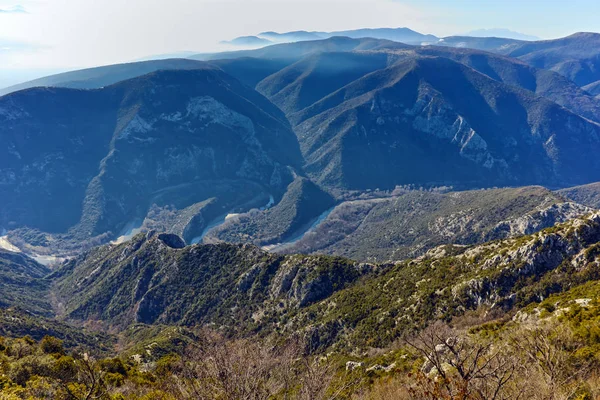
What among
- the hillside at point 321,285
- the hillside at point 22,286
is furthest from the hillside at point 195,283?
the hillside at point 22,286

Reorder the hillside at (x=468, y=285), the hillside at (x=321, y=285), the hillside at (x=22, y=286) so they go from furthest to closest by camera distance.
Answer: the hillside at (x=22, y=286) < the hillside at (x=321, y=285) < the hillside at (x=468, y=285)

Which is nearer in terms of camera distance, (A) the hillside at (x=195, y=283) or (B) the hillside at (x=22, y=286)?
(A) the hillside at (x=195, y=283)

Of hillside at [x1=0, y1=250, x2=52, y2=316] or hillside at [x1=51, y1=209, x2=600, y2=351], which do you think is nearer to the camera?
hillside at [x1=51, y1=209, x2=600, y2=351]

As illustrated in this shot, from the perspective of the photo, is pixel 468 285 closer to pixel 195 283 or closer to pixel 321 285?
pixel 321 285

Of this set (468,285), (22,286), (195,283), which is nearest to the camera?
(468,285)

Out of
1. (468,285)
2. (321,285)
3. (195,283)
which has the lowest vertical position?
(195,283)

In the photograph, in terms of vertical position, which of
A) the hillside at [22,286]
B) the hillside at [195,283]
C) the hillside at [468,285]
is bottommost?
the hillside at [22,286]

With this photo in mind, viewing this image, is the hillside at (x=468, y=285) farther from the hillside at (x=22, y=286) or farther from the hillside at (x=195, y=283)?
the hillside at (x=22, y=286)

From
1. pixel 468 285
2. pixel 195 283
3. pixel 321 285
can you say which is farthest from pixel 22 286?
pixel 468 285

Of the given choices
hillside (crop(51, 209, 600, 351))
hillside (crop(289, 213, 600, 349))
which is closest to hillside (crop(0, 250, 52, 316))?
hillside (crop(51, 209, 600, 351))

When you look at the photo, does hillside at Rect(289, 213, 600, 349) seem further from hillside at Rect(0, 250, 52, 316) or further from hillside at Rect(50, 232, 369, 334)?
hillside at Rect(0, 250, 52, 316)

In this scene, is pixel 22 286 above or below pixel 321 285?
below

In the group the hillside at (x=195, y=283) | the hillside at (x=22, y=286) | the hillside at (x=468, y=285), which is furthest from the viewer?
the hillside at (x=22, y=286)
